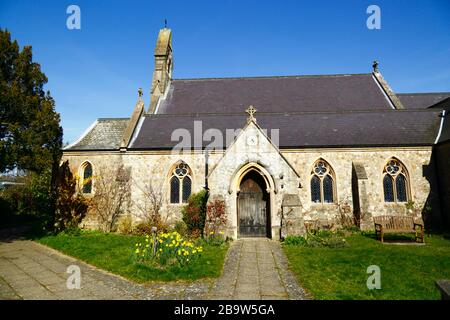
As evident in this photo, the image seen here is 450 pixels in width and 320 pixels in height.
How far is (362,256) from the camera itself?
34.1 feet

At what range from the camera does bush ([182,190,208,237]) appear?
15.1 m

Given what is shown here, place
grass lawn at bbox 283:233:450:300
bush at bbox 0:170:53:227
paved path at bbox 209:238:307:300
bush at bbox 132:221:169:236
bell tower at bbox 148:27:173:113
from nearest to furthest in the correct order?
1. paved path at bbox 209:238:307:300
2. grass lawn at bbox 283:233:450:300
3. bush at bbox 132:221:169:236
4. bush at bbox 0:170:53:227
5. bell tower at bbox 148:27:173:113

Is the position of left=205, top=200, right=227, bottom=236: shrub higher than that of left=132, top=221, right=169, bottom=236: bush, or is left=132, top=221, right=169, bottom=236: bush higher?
left=205, top=200, right=227, bottom=236: shrub

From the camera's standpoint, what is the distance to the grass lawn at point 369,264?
6988mm

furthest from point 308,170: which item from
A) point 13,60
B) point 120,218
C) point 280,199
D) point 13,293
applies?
point 13,60

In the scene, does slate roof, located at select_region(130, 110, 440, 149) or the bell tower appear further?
the bell tower

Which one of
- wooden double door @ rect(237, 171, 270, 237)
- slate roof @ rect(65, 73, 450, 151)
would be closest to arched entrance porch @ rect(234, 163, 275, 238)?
wooden double door @ rect(237, 171, 270, 237)

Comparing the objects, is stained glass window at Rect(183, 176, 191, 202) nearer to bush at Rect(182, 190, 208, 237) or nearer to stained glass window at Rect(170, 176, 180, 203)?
stained glass window at Rect(170, 176, 180, 203)

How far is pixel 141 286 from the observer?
7.58 m

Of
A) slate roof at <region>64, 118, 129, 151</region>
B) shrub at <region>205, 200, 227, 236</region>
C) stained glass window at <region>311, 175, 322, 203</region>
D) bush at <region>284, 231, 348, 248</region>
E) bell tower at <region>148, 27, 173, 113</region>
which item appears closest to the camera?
bush at <region>284, 231, 348, 248</region>

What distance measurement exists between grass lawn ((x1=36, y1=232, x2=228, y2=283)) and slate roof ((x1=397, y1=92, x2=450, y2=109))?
25849 mm

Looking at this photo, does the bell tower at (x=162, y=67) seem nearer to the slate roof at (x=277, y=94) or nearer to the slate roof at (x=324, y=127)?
the slate roof at (x=277, y=94)

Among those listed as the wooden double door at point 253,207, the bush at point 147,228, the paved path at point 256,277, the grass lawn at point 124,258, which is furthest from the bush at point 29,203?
the paved path at point 256,277

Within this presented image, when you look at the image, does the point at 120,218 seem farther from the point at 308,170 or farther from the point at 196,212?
the point at 308,170
